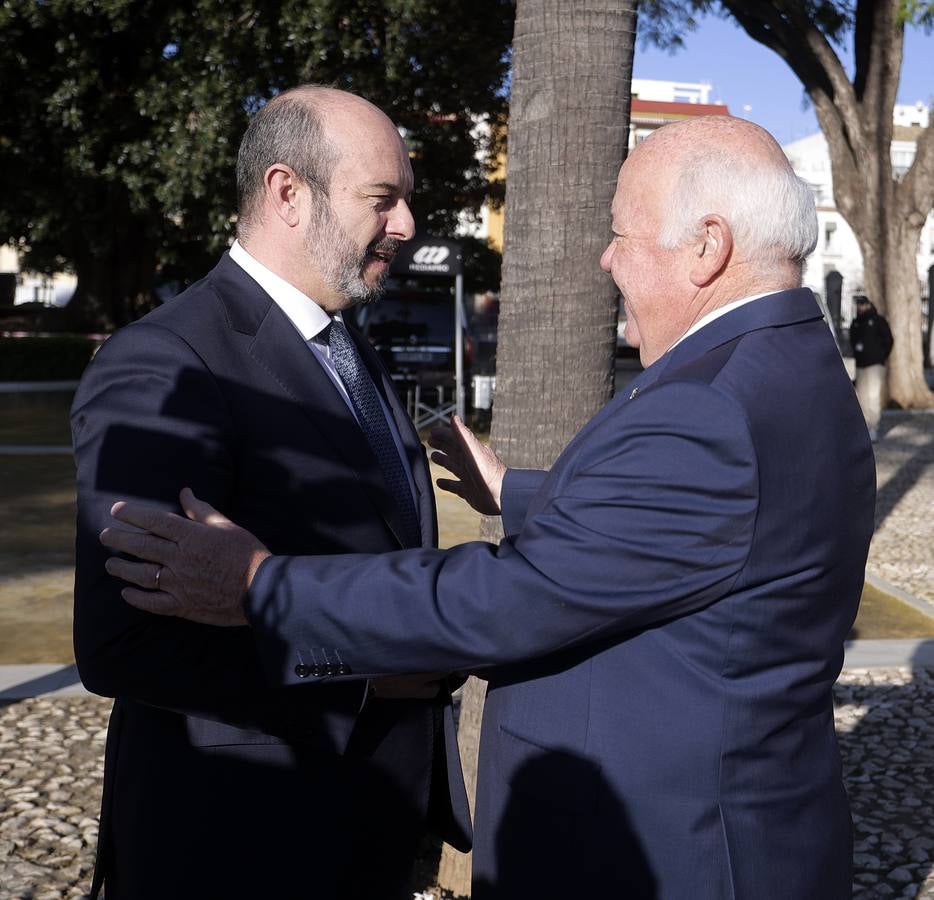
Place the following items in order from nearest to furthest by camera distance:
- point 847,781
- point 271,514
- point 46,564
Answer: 1. point 271,514
2. point 847,781
3. point 46,564

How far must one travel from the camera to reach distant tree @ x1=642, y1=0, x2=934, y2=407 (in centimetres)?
1989

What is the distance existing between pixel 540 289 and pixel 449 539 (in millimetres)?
Answer: 6290

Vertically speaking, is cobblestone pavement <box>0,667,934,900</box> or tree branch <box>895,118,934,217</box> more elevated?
tree branch <box>895,118,934,217</box>

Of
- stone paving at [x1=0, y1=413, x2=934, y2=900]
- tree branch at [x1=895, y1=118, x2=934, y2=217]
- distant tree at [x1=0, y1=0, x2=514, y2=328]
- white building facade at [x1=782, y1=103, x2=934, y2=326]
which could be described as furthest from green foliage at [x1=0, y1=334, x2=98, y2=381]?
white building facade at [x1=782, y1=103, x2=934, y2=326]

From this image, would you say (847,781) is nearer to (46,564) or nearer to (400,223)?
(400,223)

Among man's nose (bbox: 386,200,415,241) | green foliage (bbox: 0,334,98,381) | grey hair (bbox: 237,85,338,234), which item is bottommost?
green foliage (bbox: 0,334,98,381)

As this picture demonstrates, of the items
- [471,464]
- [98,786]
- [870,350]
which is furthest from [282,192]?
[870,350]

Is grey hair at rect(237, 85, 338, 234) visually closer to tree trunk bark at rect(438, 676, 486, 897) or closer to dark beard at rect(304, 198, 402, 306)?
dark beard at rect(304, 198, 402, 306)

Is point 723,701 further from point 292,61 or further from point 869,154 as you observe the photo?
point 869,154

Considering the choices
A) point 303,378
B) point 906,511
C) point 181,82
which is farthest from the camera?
point 181,82

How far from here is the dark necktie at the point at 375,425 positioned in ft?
7.68

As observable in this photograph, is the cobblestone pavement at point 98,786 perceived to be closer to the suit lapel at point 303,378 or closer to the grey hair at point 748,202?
the suit lapel at point 303,378

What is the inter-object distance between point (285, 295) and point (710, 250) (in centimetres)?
86

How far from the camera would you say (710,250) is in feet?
6.13
